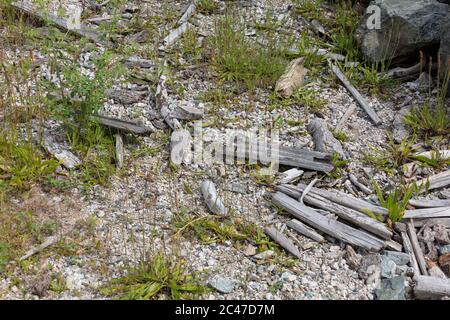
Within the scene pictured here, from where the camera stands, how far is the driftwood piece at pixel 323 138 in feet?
19.3

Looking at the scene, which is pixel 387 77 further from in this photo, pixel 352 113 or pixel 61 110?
pixel 61 110

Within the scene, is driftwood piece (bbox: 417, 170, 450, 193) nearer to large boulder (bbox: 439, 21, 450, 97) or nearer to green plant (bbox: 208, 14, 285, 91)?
large boulder (bbox: 439, 21, 450, 97)

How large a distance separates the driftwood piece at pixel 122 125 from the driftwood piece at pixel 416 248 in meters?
2.66

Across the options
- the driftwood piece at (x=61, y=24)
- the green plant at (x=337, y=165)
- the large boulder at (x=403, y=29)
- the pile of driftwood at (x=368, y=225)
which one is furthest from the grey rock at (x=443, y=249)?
the driftwood piece at (x=61, y=24)

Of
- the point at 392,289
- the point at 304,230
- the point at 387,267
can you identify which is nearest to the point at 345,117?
the point at 304,230

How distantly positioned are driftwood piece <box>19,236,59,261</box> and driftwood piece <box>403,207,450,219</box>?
304 cm

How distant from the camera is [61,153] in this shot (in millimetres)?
5570

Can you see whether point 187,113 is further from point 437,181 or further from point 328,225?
point 437,181

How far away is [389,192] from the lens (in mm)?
5453

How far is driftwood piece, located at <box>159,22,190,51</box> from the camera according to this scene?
287 inches

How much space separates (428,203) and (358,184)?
0.66 metres
